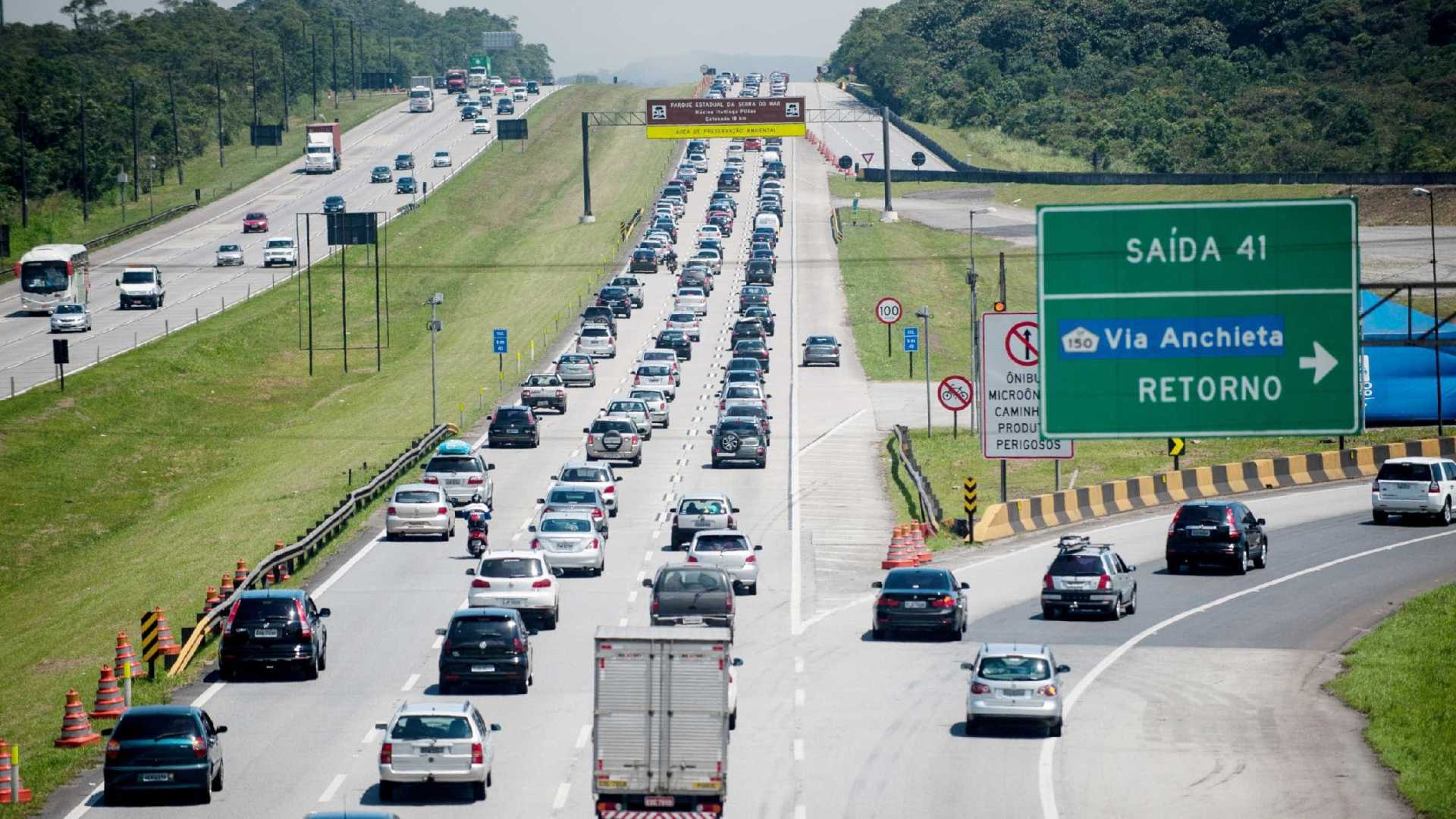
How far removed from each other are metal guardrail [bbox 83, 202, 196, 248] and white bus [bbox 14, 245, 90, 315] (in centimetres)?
2737

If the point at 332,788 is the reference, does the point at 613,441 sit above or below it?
above

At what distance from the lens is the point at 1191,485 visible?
197 feet

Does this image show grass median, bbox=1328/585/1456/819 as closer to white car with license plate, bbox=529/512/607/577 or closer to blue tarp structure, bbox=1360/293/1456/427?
white car with license plate, bbox=529/512/607/577

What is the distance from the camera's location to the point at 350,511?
52656 millimetres

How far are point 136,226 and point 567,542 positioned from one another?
97019 millimetres

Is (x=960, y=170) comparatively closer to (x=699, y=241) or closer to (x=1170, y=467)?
(x=699, y=241)

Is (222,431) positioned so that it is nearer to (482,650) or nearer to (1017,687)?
(482,650)

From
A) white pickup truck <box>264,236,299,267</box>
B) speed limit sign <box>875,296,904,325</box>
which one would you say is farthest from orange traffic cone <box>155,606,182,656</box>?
white pickup truck <box>264,236,299,267</box>

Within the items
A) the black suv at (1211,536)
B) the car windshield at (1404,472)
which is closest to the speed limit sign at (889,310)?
the car windshield at (1404,472)

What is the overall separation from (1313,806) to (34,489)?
53.5 metres

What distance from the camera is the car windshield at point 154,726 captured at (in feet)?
84.1

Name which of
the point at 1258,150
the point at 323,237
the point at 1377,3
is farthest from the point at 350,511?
the point at 1377,3

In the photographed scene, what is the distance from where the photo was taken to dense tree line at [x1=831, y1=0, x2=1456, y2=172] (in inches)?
5950

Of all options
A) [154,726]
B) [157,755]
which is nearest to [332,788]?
[157,755]
